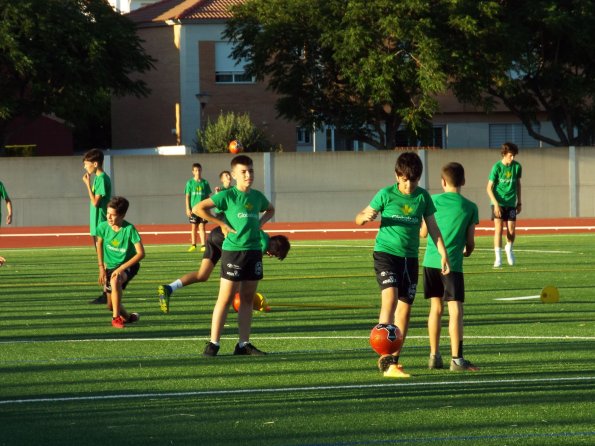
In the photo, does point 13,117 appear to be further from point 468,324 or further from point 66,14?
point 468,324

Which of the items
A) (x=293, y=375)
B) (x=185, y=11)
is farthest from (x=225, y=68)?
(x=293, y=375)

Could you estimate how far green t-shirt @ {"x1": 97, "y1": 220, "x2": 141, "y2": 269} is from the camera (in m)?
13.7

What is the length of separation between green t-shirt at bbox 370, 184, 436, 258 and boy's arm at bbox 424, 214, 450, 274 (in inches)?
2.2

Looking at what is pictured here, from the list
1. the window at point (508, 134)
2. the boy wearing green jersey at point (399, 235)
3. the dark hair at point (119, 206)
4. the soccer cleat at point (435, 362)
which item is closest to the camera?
the boy wearing green jersey at point (399, 235)

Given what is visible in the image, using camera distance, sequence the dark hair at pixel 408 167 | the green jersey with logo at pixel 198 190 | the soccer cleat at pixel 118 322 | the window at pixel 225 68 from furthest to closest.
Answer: the window at pixel 225 68
the green jersey with logo at pixel 198 190
the soccer cleat at pixel 118 322
the dark hair at pixel 408 167

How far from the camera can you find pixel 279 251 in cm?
1316

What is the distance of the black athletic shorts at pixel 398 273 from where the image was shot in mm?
9906

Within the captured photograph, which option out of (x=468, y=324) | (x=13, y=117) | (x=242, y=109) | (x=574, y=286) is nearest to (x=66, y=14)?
(x=13, y=117)

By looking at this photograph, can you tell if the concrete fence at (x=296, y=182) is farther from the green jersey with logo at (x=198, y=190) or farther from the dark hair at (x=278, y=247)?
the dark hair at (x=278, y=247)

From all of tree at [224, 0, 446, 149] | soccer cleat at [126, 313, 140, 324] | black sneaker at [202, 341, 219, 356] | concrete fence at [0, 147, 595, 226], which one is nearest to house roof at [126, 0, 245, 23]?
tree at [224, 0, 446, 149]

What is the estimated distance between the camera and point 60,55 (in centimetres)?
5506

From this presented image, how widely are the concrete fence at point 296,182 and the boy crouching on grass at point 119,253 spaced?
2656 cm

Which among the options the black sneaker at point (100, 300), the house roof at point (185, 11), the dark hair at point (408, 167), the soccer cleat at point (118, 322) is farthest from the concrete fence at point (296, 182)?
the dark hair at point (408, 167)

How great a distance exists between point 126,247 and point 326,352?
3488mm
